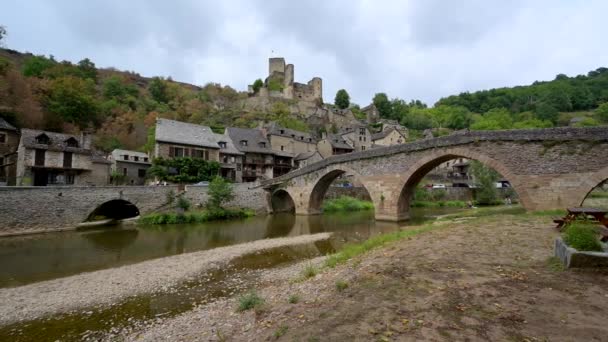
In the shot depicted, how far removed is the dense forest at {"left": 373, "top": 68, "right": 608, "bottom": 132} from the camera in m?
59.8

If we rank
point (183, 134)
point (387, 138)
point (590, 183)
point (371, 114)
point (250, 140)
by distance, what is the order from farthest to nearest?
point (371, 114)
point (387, 138)
point (250, 140)
point (183, 134)
point (590, 183)

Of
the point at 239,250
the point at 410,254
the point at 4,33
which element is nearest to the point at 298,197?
the point at 239,250

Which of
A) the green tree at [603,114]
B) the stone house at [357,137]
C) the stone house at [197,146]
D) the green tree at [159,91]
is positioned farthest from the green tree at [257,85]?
the green tree at [603,114]

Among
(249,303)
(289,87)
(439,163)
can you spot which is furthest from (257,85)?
(249,303)

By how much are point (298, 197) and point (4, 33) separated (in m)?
30.6

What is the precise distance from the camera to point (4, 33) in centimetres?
2573

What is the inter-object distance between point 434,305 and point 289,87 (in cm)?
7127

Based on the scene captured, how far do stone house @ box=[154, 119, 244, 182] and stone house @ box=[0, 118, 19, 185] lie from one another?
39.6 feet

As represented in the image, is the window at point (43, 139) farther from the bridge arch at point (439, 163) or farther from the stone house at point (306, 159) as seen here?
the bridge arch at point (439, 163)

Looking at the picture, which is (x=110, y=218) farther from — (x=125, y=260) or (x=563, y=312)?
(x=563, y=312)

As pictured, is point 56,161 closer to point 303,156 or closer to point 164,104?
point 303,156

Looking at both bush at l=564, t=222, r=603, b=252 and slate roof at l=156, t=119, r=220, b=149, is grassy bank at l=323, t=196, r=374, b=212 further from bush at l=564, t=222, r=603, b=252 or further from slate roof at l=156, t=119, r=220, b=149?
bush at l=564, t=222, r=603, b=252

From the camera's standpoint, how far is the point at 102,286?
327 inches

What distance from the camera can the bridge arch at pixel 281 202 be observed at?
2901 centimetres
